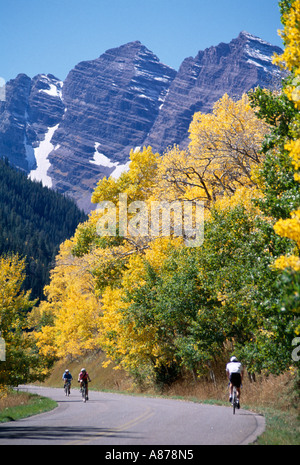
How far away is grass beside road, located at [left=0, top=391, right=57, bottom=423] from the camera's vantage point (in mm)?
18703

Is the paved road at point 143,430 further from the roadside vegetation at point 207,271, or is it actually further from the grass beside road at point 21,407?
the grass beside road at point 21,407

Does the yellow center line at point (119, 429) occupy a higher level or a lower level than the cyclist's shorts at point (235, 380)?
lower

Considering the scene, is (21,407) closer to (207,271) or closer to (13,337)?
(13,337)

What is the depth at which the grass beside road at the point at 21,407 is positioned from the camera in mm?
18703

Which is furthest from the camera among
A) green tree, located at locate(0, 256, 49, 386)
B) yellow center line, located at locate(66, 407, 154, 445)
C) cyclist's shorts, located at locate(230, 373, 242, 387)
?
green tree, located at locate(0, 256, 49, 386)

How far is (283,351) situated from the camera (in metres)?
15.5

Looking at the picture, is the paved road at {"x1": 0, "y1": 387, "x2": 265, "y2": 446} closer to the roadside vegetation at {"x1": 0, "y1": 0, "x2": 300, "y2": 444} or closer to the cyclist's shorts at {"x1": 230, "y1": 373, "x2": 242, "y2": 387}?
the roadside vegetation at {"x1": 0, "y1": 0, "x2": 300, "y2": 444}

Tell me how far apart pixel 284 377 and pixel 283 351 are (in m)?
5.74

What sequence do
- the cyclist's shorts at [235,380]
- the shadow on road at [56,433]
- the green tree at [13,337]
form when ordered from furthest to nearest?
the green tree at [13,337] < the cyclist's shorts at [235,380] < the shadow on road at [56,433]

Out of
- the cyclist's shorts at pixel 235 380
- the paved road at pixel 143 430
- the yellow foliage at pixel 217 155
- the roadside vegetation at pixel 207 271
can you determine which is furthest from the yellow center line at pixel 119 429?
the yellow foliage at pixel 217 155

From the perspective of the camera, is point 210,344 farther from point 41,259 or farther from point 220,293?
point 41,259

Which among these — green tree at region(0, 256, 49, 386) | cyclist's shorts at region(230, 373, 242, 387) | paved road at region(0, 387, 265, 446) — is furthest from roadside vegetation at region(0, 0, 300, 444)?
cyclist's shorts at region(230, 373, 242, 387)

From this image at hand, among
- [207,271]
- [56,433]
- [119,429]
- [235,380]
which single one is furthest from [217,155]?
[56,433]
